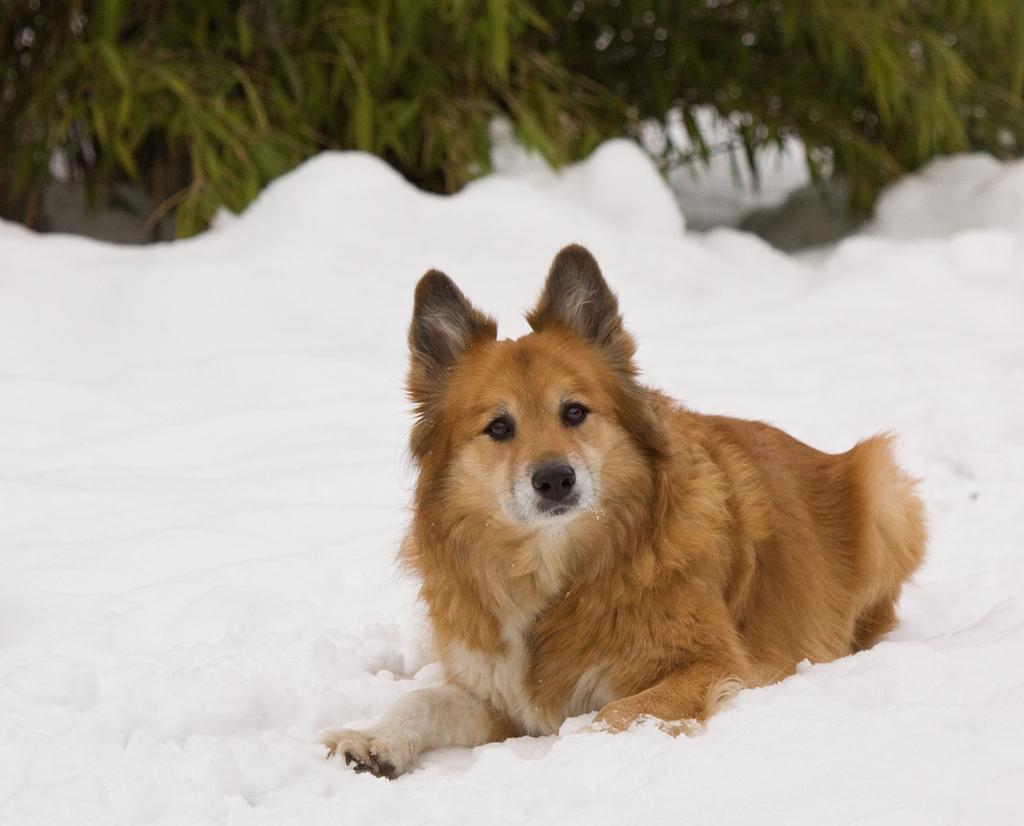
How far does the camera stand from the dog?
3.23 meters

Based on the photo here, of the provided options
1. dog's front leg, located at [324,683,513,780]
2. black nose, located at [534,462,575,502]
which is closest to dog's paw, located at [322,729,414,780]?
dog's front leg, located at [324,683,513,780]

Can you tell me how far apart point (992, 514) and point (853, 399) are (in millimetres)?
1119

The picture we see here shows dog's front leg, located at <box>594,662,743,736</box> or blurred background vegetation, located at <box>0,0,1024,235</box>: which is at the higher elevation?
blurred background vegetation, located at <box>0,0,1024,235</box>

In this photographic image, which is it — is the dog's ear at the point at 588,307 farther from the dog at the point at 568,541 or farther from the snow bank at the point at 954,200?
the snow bank at the point at 954,200

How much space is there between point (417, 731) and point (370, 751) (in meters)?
0.16

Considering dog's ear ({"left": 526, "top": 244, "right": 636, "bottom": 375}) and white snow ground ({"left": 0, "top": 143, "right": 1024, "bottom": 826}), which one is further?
dog's ear ({"left": 526, "top": 244, "right": 636, "bottom": 375})

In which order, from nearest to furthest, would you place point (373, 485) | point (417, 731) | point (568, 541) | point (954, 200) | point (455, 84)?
point (417, 731) → point (568, 541) → point (373, 485) → point (455, 84) → point (954, 200)

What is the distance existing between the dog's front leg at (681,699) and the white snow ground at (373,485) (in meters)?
0.10

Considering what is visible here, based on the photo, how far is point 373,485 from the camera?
4875 millimetres

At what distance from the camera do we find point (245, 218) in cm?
657

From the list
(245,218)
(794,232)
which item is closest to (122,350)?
(245,218)

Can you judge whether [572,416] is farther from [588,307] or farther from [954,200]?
[954,200]

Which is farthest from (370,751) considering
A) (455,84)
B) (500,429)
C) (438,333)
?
(455,84)

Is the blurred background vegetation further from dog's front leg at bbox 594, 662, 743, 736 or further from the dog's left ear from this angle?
dog's front leg at bbox 594, 662, 743, 736
